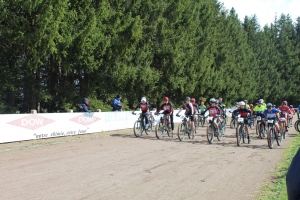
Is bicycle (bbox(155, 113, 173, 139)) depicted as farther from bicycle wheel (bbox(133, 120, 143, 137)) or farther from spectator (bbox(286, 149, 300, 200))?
spectator (bbox(286, 149, 300, 200))

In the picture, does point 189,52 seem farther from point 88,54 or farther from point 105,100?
point 88,54

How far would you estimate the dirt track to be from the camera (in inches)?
296

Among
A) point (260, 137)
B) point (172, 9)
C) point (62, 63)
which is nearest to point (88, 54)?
point (62, 63)

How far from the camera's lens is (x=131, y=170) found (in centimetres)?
983

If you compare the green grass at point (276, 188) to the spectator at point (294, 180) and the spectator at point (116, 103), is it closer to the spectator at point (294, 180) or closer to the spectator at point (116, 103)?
the spectator at point (294, 180)

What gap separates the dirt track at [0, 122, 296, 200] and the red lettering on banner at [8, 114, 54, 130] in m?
0.78

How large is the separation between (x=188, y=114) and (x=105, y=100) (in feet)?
33.4

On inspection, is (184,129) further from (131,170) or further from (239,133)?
(131,170)

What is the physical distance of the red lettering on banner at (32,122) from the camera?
14.9 m

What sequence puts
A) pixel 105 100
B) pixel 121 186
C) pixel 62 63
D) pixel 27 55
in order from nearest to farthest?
1. pixel 121 186
2. pixel 27 55
3. pixel 62 63
4. pixel 105 100

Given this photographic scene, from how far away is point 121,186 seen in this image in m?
8.00

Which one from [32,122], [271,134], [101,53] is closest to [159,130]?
[271,134]

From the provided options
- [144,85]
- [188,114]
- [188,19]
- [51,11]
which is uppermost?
[188,19]

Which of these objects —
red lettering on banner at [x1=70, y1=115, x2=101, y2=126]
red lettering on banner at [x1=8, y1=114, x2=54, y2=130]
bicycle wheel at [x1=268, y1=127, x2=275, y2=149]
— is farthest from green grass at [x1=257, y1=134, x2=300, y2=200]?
red lettering on banner at [x1=70, y1=115, x2=101, y2=126]
